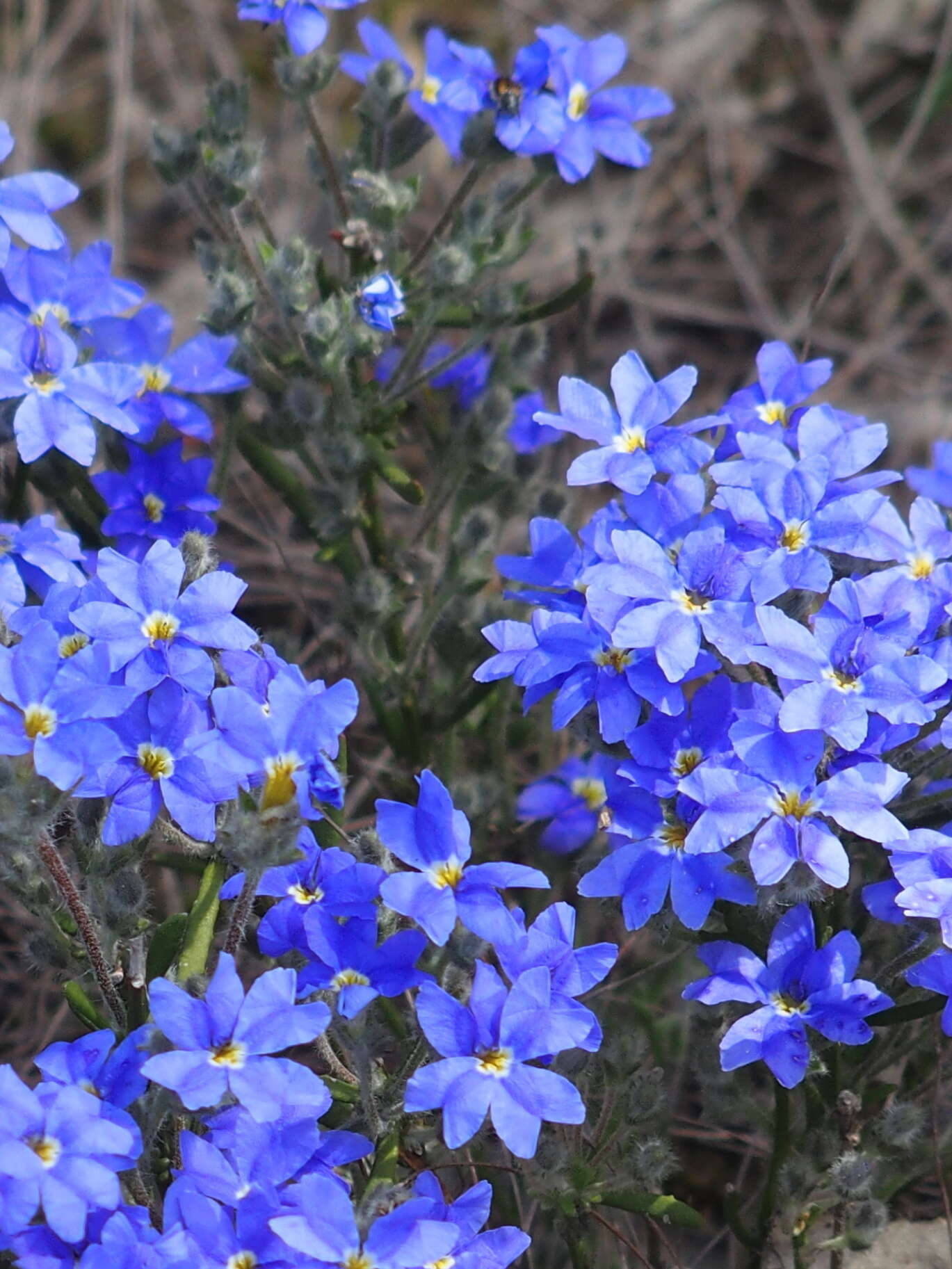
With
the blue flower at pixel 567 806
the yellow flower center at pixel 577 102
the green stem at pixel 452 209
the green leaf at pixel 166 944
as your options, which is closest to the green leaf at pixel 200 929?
the green leaf at pixel 166 944

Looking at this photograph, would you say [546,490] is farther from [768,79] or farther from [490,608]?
[768,79]

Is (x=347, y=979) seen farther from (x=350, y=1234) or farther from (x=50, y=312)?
(x=50, y=312)

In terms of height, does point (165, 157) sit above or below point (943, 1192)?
above

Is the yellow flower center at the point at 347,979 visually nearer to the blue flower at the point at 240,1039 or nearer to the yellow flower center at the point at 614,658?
the blue flower at the point at 240,1039

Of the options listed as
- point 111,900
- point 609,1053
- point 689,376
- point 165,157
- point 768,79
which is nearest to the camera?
point 111,900

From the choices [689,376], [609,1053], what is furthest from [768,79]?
[609,1053]

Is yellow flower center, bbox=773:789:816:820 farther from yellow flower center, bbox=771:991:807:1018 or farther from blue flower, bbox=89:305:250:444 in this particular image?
blue flower, bbox=89:305:250:444
